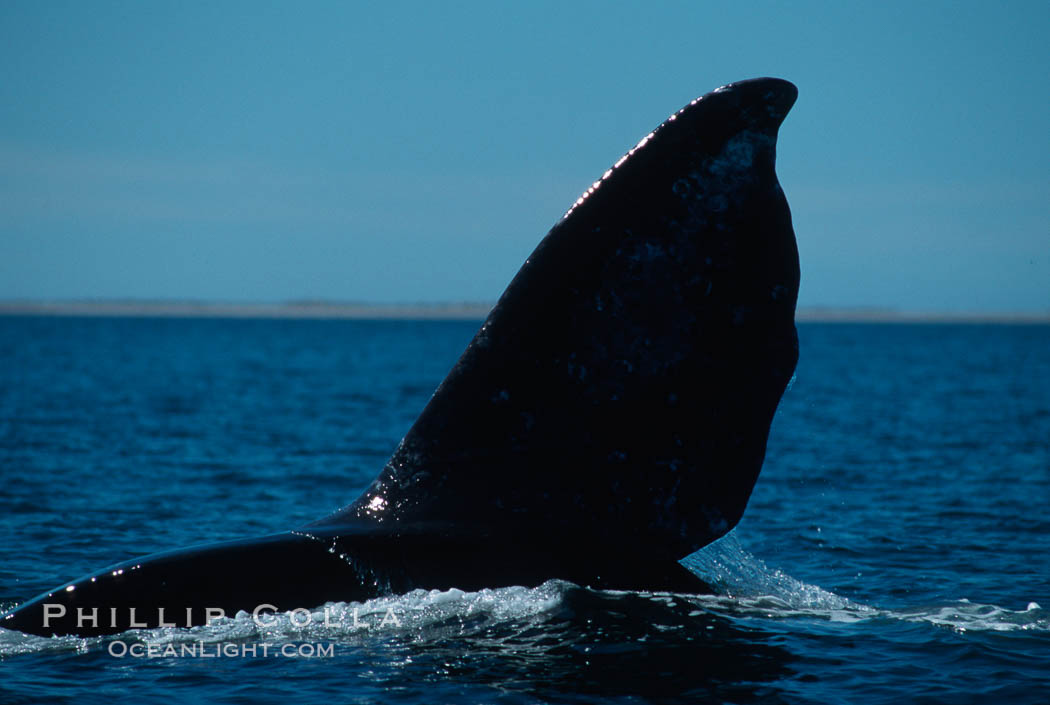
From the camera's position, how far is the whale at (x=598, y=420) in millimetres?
6012

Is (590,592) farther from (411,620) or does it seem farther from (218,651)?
(218,651)

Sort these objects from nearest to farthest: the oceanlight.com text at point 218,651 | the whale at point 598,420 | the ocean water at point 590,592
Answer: the whale at point 598,420 → the ocean water at point 590,592 → the oceanlight.com text at point 218,651

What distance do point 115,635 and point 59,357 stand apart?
58.0m

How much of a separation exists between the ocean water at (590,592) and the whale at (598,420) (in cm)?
22

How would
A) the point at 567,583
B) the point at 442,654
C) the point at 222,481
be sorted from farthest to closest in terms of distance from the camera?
1. the point at 222,481
2. the point at 442,654
3. the point at 567,583

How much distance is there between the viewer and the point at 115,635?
6.50m

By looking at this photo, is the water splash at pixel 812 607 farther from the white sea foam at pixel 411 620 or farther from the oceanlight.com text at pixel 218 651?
the oceanlight.com text at pixel 218 651

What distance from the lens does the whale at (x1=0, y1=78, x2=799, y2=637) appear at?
19.7 feet

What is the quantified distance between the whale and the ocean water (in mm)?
224

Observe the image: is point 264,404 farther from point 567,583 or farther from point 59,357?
point 59,357

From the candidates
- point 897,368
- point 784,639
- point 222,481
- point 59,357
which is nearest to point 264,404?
point 222,481

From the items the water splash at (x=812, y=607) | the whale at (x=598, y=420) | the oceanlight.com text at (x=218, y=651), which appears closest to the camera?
the whale at (x=598, y=420)

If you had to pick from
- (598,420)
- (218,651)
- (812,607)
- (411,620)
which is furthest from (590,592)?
(812,607)

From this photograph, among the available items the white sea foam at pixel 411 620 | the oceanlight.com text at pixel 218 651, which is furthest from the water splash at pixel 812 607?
the oceanlight.com text at pixel 218 651
